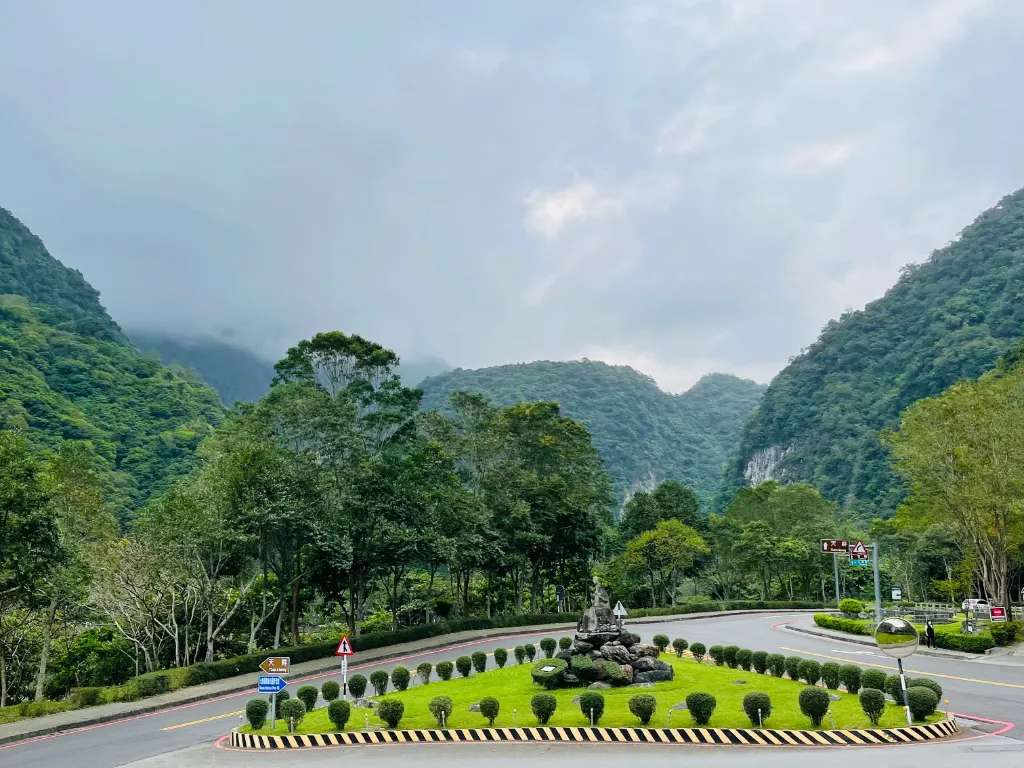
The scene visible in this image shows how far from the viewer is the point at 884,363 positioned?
152 metres

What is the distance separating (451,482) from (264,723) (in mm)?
26356

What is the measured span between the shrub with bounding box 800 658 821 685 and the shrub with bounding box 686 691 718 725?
7.07 m

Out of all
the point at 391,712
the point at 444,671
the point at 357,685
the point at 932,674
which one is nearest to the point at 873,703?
the point at 391,712

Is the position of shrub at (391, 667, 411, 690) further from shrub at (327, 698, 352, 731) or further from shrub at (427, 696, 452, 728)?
shrub at (427, 696, 452, 728)

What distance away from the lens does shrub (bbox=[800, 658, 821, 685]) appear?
2348 cm

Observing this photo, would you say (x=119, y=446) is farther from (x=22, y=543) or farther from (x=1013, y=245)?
(x=1013, y=245)

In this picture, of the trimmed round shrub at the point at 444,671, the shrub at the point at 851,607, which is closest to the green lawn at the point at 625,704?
the trimmed round shrub at the point at 444,671

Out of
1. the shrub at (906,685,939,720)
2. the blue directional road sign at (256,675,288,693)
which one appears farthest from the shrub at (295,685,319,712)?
the shrub at (906,685,939,720)

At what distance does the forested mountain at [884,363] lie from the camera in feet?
402

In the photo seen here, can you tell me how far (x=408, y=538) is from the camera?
1583 inches

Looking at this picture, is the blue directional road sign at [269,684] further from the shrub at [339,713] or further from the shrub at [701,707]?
the shrub at [701,707]

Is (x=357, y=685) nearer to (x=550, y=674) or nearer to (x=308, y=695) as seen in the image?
(x=308, y=695)

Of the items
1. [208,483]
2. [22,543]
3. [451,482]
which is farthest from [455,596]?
[22,543]

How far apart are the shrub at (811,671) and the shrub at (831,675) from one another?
31.8 inches
